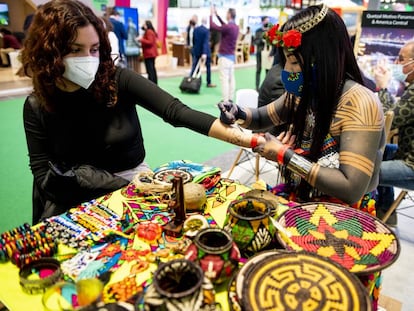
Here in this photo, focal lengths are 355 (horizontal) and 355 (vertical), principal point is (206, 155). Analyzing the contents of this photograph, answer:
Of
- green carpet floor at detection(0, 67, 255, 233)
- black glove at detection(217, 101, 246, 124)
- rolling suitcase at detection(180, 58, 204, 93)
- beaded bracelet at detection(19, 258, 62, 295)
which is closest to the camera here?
beaded bracelet at detection(19, 258, 62, 295)

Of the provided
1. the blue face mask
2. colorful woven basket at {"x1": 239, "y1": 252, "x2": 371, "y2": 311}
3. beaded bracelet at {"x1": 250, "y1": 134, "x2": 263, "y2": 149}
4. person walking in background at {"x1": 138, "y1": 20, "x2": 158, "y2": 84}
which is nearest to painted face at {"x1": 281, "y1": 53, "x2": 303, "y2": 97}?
the blue face mask

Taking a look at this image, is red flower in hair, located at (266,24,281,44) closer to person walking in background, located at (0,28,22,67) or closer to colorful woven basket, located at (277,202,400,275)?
colorful woven basket, located at (277,202,400,275)

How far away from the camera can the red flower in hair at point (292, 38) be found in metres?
1.35

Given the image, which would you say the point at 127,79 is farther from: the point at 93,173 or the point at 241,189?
the point at 241,189

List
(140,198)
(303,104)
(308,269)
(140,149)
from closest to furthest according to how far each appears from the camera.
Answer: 1. (308,269)
2. (140,198)
3. (303,104)
4. (140,149)

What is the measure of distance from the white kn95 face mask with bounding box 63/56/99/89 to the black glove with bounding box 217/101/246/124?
1.94 feet

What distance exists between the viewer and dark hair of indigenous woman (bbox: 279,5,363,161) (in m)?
1.38

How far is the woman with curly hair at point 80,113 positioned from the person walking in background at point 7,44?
31.3 feet

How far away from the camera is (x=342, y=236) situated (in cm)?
113

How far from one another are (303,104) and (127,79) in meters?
0.85

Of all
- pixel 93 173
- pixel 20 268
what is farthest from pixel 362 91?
pixel 20 268

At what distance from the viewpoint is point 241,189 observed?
1471 millimetres

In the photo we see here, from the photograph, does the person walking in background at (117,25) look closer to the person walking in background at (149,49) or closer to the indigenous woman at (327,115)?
the person walking in background at (149,49)

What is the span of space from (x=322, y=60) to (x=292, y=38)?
0.15 metres
